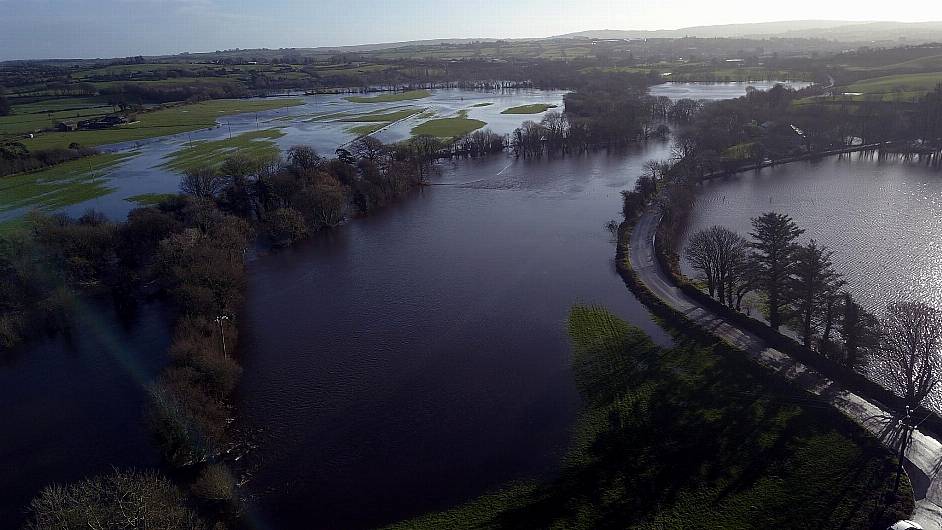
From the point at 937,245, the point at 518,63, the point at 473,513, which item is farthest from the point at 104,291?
the point at 518,63

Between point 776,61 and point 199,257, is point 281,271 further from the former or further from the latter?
point 776,61

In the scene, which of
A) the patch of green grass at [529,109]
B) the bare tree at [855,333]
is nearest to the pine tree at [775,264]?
the bare tree at [855,333]

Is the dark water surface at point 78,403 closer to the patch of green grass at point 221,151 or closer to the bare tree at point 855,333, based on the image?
the bare tree at point 855,333

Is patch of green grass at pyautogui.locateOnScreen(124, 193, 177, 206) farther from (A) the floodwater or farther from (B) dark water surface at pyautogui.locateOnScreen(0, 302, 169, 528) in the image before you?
(B) dark water surface at pyautogui.locateOnScreen(0, 302, 169, 528)

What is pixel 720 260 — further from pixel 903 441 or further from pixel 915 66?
pixel 915 66

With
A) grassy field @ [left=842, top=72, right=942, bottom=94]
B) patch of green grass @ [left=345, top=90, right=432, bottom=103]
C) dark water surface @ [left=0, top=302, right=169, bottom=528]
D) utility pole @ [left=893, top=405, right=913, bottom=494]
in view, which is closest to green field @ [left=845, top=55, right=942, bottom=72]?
grassy field @ [left=842, top=72, right=942, bottom=94]

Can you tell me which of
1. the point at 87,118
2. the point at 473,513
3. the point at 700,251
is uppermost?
the point at 87,118
